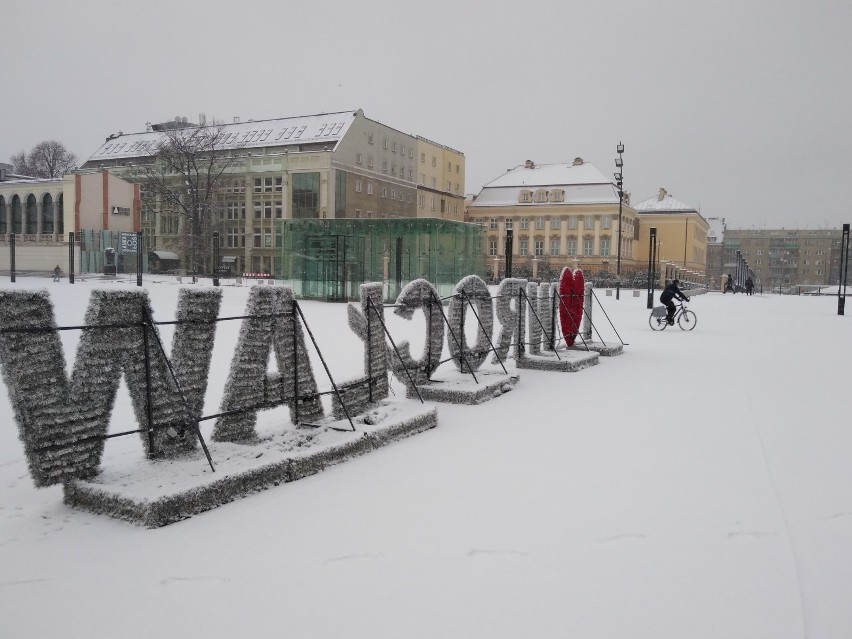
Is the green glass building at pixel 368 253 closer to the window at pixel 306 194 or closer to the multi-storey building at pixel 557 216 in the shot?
the window at pixel 306 194

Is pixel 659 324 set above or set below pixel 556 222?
below

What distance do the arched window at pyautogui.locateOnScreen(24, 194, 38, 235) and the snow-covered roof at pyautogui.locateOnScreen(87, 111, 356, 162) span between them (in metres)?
11.5

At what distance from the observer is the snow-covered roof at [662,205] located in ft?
265

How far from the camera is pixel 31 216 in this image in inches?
2048

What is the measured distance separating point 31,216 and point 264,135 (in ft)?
63.7

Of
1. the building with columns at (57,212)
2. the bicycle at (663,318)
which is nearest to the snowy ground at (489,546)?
the bicycle at (663,318)

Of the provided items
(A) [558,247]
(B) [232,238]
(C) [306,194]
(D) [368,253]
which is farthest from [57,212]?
(A) [558,247]

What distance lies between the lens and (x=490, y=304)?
1051cm

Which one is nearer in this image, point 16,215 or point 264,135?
point 16,215

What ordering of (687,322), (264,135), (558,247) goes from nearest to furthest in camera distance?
(687,322), (264,135), (558,247)

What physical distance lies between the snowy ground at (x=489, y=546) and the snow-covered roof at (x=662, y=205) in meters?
78.6

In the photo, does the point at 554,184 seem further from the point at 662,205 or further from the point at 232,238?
the point at 232,238

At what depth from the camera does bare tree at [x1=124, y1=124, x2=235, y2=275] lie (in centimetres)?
5266

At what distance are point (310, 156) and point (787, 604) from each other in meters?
53.9
